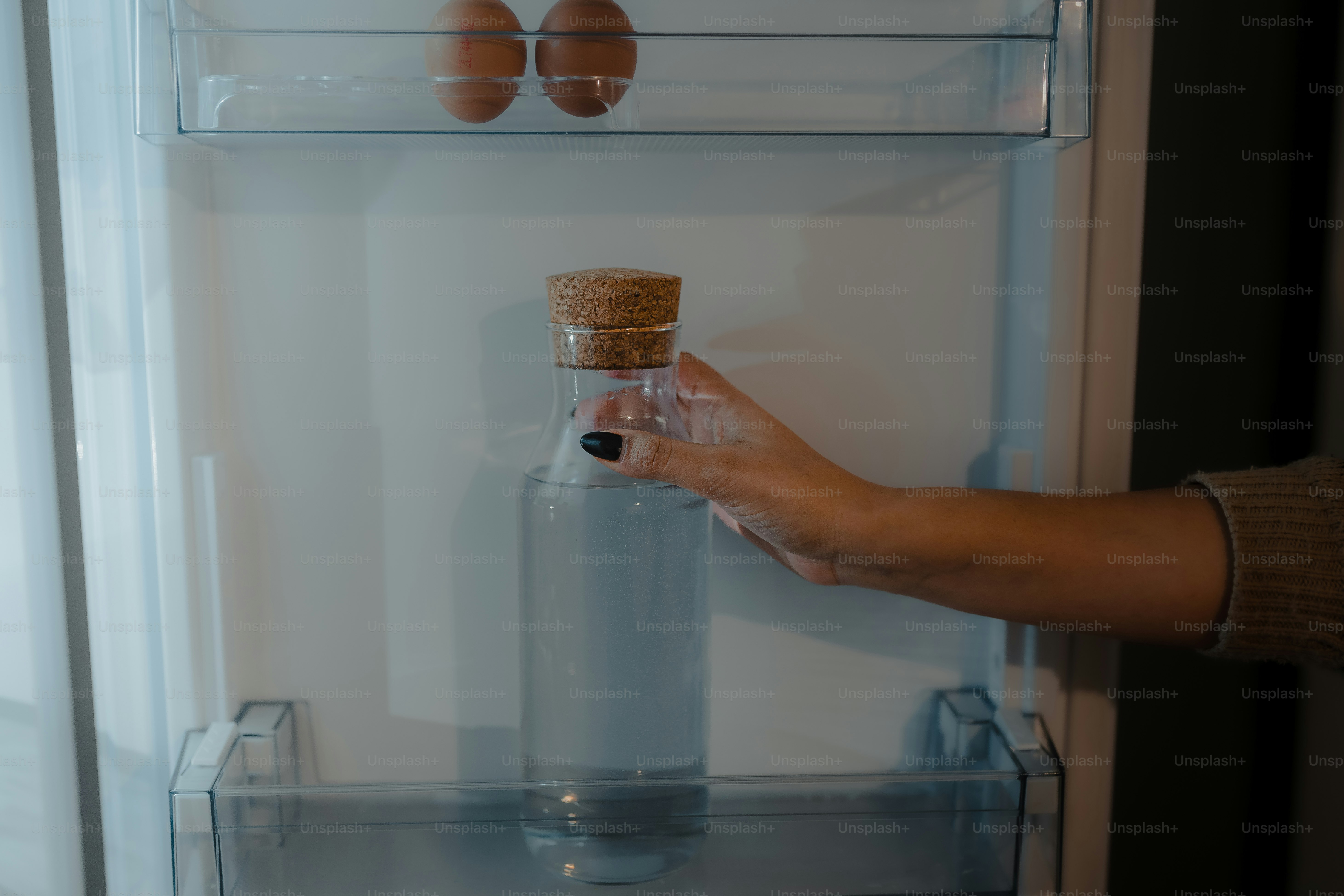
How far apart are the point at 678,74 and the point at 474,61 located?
0.54 feet

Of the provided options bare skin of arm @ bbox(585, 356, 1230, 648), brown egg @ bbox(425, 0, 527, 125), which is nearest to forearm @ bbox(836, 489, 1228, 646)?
bare skin of arm @ bbox(585, 356, 1230, 648)

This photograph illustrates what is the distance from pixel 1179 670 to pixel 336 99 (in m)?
0.85

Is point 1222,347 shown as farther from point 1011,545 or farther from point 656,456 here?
point 656,456

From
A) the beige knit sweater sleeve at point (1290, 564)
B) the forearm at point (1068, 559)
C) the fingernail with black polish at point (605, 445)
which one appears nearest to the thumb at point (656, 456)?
the fingernail with black polish at point (605, 445)

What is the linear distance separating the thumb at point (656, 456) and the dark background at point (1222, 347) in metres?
0.47

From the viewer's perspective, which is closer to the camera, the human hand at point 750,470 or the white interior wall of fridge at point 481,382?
the human hand at point 750,470

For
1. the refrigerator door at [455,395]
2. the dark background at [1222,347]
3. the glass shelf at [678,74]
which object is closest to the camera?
the glass shelf at [678,74]

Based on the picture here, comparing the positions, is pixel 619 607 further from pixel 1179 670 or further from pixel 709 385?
pixel 1179 670

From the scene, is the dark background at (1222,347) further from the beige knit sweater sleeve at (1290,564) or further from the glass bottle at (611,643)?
the glass bottle at (611,643)

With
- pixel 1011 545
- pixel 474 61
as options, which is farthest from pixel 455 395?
pixel 1011 545

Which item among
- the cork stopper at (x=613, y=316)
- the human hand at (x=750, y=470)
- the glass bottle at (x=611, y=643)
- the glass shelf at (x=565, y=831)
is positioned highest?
the cork stopper at (x=613, y=316)

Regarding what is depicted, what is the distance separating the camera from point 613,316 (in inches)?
22.0

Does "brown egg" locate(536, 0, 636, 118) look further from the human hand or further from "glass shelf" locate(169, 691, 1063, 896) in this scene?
"glass shelf" locate(169, 691, 1063, 896)

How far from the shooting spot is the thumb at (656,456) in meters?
0.55
